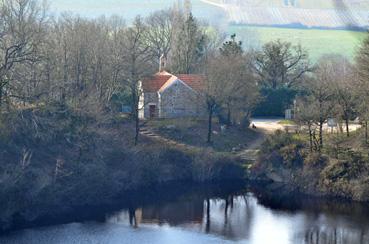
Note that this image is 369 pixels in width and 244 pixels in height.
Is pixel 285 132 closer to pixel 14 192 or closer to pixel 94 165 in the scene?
pixel 94 165

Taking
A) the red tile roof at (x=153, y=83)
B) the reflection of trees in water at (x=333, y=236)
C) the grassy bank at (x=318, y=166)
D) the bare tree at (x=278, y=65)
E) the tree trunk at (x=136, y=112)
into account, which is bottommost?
the reflection of trees in water at (x=333, y=236)

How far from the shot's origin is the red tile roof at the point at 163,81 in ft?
182

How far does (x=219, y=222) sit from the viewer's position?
128 feet

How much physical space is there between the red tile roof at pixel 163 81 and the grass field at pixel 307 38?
9343 millimetres

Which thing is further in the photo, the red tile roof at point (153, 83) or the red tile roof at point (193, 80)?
the red tile roof at point (153, 83)

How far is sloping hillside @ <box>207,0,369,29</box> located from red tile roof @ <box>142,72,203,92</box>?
7734mm

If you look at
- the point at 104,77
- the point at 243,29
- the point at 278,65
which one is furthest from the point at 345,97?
the point at 243,29

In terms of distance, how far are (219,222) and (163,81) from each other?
64.4 feet

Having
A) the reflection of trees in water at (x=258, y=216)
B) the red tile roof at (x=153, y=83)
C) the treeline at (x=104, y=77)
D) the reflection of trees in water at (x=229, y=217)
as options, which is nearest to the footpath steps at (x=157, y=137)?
the treeline at (x=104, y=77)

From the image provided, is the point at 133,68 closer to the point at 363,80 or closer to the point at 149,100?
the point at 149,100

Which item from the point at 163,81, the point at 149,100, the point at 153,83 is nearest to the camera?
the point at 149,100

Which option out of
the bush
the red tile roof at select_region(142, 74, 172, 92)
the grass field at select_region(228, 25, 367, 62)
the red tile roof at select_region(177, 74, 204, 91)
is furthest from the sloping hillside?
the red tile roof at select_region(142, 74, 172, 92)

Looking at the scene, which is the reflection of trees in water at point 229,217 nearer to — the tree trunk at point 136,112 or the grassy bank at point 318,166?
the grassy bank at point 318,166

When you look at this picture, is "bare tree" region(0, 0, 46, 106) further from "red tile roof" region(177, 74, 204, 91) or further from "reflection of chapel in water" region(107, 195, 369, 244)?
Answer: "red tile roof" region(177, 74, 204, 91)
